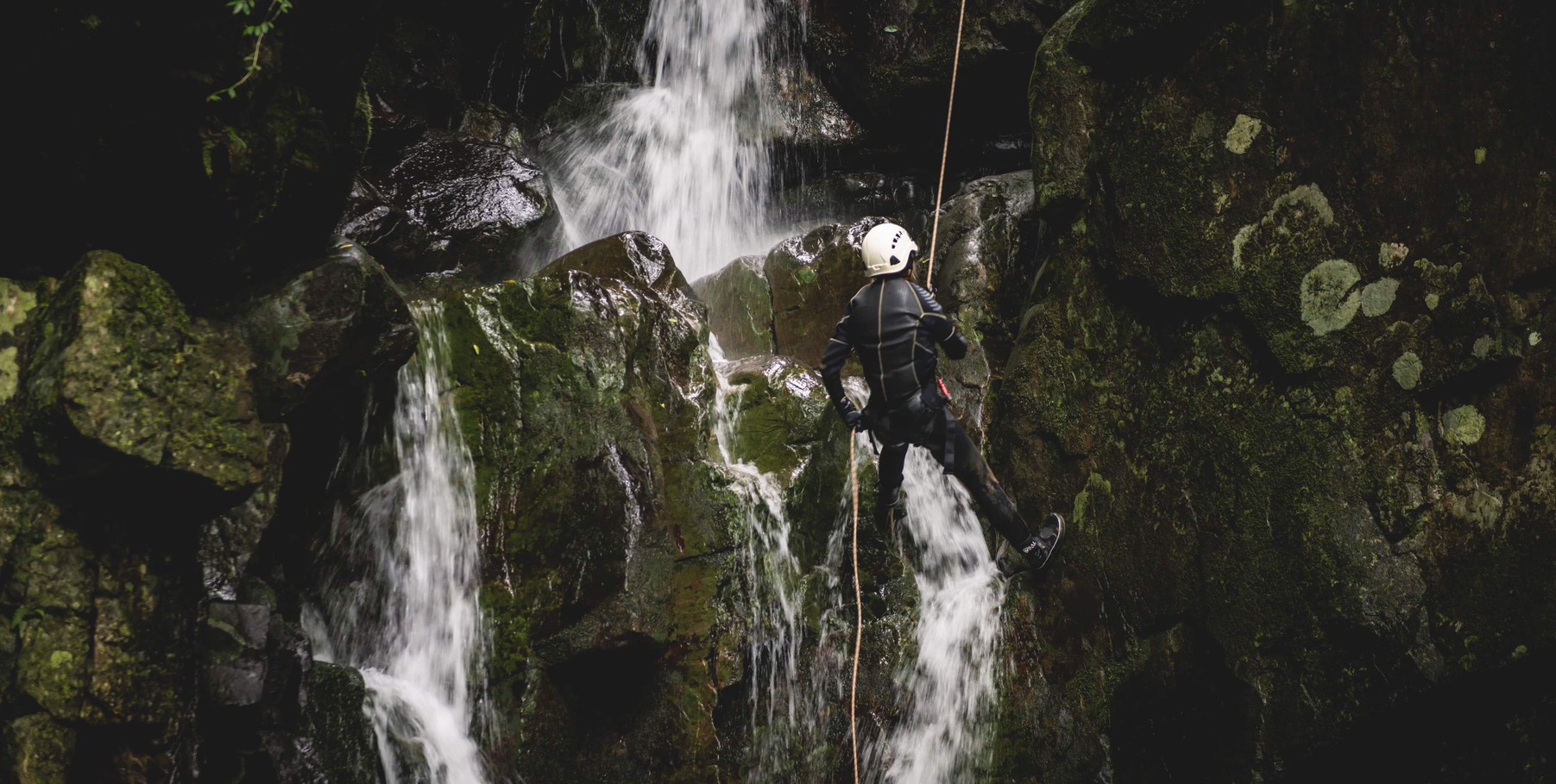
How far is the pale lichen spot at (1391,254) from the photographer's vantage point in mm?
5059

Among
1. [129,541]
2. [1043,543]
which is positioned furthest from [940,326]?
[129,541]

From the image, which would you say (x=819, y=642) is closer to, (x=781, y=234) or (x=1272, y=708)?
(x=1272, y=708)

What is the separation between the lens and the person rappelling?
19.5 ft

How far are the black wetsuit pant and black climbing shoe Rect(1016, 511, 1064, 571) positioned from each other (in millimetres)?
70

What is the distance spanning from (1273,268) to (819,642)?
A: 13.2ft

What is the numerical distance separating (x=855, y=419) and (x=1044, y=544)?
177 centimetres

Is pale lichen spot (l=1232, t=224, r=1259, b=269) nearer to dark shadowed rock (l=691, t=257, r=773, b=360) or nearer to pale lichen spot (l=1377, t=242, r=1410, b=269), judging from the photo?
pale lichen spot (l=1377, t=242, r=1410, b=269)

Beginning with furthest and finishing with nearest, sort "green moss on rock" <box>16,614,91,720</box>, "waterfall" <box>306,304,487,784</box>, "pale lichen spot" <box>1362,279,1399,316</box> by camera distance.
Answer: "waterfall" <box>306,304,487,784</box> → "pale lichen spot" <box>1362,279,1399,316</box> → "green moss on rock" <box>16,614,91,720</box>

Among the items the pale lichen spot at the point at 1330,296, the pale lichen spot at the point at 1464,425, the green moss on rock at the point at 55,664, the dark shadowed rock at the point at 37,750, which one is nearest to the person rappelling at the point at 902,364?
the pale lichen spot at the point at 1330,296

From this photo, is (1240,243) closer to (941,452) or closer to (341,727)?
(941,452)

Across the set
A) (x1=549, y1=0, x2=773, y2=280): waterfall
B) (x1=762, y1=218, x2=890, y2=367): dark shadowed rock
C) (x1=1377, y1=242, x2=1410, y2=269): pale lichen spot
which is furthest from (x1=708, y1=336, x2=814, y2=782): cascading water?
(x1=549, y1=0, x2=773, y2=280): waterfall

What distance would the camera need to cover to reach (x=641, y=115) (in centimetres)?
1134

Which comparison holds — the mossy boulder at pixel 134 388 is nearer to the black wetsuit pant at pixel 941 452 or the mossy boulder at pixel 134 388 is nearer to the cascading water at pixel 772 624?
the cascading water at pixel 772 624

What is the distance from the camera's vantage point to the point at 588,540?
238 inches
